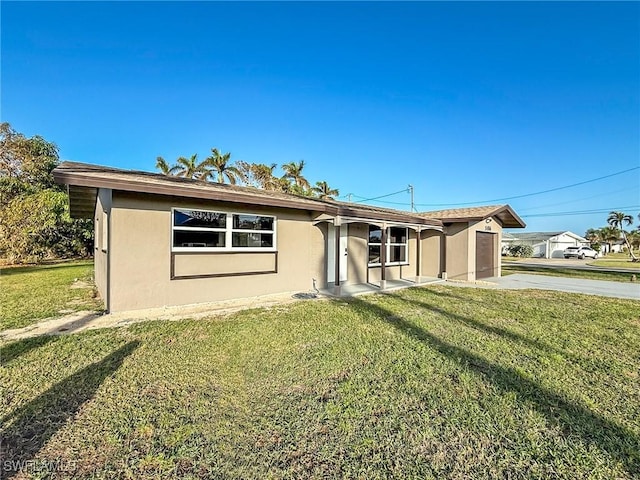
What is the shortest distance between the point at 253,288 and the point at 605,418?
7319 millimetres

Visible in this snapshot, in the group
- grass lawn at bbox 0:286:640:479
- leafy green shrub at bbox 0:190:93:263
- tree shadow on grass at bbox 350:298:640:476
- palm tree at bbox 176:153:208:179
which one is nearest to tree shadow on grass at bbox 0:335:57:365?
grass lawn at bbox 0:286:640:479

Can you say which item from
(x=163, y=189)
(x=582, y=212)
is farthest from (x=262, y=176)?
(x=582, y=212)

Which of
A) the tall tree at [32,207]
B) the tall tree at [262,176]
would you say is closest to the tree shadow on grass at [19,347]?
the tall tree at [32,207]

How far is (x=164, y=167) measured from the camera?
2919 centimetres

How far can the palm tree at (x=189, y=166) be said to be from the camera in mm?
29281

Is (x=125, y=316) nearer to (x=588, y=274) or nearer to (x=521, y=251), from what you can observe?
(x=588, y=274)

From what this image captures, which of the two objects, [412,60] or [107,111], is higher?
[412,60]

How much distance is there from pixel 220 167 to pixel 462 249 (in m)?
24.3

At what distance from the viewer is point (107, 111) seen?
605 inches

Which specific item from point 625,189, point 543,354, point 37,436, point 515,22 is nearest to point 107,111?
point 37,436

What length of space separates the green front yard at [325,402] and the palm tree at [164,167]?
90.3 ft

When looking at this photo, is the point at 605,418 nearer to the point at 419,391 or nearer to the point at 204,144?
the point at 419,391

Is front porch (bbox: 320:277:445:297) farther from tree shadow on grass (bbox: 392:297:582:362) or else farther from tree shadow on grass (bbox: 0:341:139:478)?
tree shadow on grass (bbox: 0:341:139:478)

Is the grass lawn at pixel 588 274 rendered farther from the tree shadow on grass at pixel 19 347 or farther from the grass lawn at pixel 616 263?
the tree shadow on grass at pixel 19 347
